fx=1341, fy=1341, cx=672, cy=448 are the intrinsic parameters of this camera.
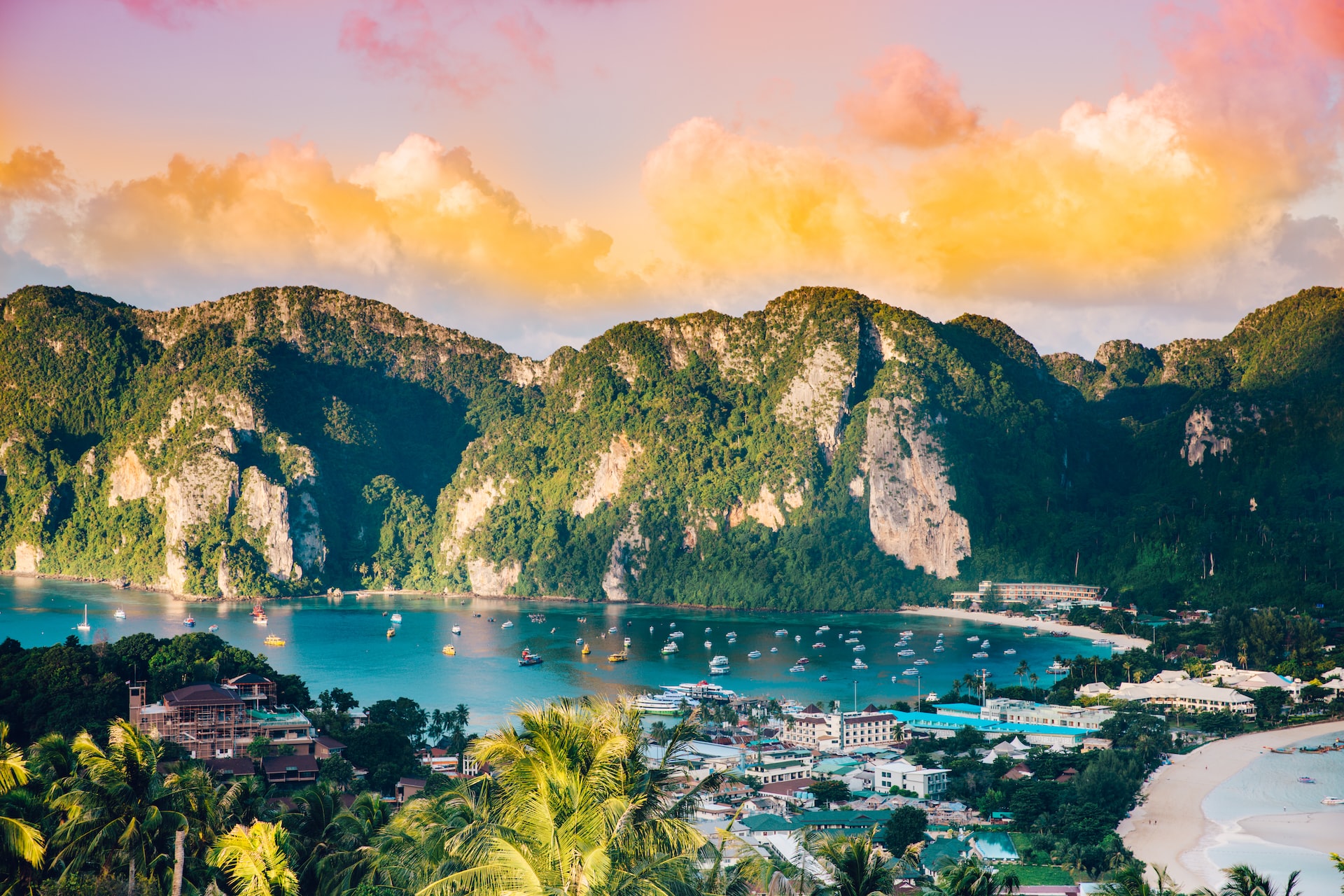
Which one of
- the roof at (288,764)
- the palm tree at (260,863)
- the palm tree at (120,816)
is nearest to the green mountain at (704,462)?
the roof at (288,764)

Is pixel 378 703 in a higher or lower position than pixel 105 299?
lower

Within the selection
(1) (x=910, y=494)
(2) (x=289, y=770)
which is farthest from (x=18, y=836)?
(1) (x=910, y=494)

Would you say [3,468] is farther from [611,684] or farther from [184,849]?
[184,849]

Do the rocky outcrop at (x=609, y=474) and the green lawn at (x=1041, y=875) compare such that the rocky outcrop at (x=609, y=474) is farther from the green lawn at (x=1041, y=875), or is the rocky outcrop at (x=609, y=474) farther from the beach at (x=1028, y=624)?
the green lawn at (x=1041, y=875)

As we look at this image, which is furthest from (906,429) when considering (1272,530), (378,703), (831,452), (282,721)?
(282,721)

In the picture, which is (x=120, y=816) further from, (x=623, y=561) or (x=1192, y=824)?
(x=623, y=561)

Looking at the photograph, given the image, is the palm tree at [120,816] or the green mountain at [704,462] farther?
the green mountain at [704,462]
